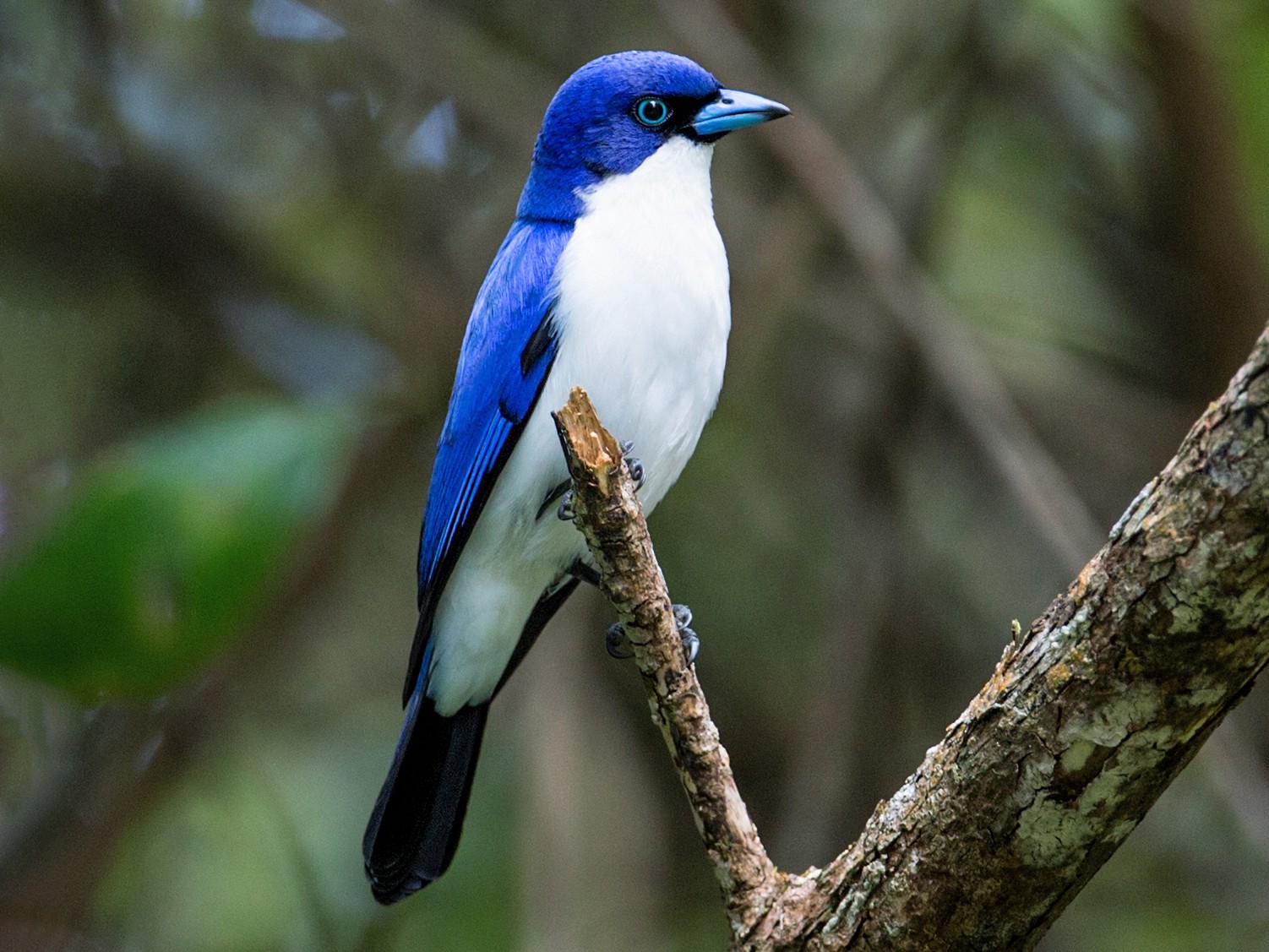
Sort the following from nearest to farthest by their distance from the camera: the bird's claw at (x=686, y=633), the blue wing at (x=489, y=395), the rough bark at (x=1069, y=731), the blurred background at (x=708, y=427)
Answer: the rough bark at (x=1069, y=731), the bird's claw at (x=686, y=633), the blue wing at (x=489, y=395), the blurred background at (x=708, y=427)

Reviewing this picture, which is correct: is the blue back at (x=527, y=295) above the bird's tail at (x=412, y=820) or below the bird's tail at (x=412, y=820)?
above

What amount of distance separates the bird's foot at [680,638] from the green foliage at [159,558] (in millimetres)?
1173

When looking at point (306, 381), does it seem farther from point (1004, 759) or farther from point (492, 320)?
point (1004, 759)

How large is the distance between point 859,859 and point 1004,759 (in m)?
0.36

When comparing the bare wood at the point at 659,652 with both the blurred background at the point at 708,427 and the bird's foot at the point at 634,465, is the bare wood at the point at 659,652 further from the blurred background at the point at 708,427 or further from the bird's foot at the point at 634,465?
the blurred background at the point at 708,427

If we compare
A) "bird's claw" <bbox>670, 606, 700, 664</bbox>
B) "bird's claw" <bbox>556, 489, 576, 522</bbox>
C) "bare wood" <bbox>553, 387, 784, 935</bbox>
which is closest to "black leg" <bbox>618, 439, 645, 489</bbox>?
"bird's claw" <bbox>556, 489, 576, 522</bbox>

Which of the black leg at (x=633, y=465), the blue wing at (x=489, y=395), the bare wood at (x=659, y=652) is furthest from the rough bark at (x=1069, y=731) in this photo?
the blue wing at (x=489, y=395)

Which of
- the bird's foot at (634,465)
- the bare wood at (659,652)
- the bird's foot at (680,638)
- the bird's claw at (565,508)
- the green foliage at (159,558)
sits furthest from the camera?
the green foliage at (159,558)

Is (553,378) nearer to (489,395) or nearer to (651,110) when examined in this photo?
(489,395)

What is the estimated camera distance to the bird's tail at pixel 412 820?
3.46m

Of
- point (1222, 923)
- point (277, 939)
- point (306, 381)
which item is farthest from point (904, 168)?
point (277, 939)

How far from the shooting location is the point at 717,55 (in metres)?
5.16

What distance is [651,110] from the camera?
3.72 metres

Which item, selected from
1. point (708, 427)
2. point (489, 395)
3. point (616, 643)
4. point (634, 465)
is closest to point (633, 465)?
point (634, 465)
